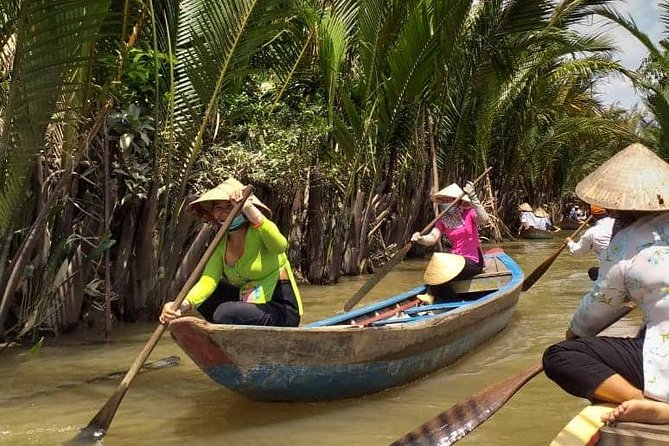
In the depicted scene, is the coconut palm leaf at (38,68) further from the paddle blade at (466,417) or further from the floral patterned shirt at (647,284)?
the floral patterned shirt at (647,284)

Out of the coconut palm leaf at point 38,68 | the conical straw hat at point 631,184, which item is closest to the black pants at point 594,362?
the conical straw hat at point 631,184

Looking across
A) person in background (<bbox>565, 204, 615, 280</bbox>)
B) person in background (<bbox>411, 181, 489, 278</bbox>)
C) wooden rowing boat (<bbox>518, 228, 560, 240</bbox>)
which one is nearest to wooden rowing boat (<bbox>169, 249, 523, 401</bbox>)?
person in background (<bbox>565, 204, 615, 280</bbox>)

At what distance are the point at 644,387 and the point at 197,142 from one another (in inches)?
175

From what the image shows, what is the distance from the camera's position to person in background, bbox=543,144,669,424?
2234mm

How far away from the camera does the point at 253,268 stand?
3.87 meters

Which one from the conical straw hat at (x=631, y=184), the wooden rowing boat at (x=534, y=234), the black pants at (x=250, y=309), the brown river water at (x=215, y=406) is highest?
the conical straw hat at (x=631, y=184)

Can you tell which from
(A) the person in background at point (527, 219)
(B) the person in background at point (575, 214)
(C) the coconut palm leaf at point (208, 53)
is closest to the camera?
(C) the coconut palm leaf at point (208, 53)

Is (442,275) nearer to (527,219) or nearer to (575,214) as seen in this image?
(527,219)

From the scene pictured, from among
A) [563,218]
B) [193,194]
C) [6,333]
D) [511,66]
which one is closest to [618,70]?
[511,66]

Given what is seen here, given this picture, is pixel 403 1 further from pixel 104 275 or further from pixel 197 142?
pixel 104 275

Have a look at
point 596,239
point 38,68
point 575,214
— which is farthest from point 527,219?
point 38,68

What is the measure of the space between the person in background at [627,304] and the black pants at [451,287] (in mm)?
3685

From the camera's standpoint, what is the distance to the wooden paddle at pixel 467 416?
2.74m

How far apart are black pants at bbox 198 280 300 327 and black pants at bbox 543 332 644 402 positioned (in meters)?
1.76
